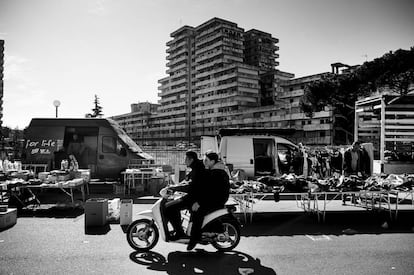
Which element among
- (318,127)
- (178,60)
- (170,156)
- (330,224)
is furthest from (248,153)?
(178,60)

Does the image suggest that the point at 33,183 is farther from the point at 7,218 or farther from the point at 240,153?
the point at 240,153

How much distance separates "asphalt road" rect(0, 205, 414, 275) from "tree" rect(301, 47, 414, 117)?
104ft

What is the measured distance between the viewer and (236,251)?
5609 millimetres

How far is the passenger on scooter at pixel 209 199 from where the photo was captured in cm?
527

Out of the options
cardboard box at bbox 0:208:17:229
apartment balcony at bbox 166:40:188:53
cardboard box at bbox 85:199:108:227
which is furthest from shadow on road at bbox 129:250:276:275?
apartment balcony at bbox 166:40:188:53

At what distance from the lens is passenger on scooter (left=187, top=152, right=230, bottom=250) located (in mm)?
5273

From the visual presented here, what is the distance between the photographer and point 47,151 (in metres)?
12.8

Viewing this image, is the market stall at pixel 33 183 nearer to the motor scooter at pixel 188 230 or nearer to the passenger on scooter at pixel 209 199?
the motor scooter at pixel 188 230

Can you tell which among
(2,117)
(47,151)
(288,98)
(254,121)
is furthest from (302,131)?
(2,117)

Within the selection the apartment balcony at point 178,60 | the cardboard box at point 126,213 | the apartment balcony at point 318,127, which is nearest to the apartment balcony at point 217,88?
the apartment balcony at point 178,60

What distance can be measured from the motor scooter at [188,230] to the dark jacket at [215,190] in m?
0.15

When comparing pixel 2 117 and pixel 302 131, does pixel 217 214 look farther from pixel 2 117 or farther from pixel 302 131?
pixel 2 117

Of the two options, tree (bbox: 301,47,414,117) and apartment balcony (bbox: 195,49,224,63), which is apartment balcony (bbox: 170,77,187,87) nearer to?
apartment balcony (bbox: 195,49,224,63)

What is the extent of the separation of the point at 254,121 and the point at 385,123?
65410mm
